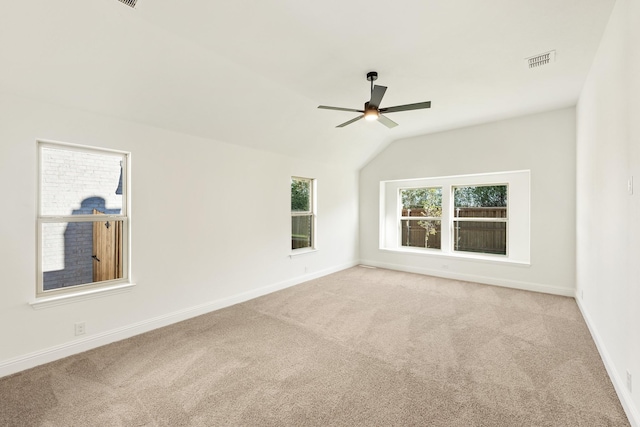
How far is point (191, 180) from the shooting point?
363 centimetres

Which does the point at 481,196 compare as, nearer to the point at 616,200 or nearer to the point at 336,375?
the point at 616,200

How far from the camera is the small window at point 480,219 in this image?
5.31 meters

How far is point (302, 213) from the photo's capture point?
5453mm

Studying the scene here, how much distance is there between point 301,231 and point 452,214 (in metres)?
3.10

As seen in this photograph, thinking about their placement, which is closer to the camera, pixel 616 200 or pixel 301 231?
pixel 616 200

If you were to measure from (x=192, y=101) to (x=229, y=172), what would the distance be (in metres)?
1.12

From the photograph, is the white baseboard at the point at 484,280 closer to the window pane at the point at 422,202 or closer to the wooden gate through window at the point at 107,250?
the window pane at the point at 422,202

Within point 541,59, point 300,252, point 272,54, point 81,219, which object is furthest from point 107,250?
point 541,59

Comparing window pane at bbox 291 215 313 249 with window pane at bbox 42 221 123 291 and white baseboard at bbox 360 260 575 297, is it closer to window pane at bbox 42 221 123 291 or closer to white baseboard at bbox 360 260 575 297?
white baseboard at bbox 360 260 575 297

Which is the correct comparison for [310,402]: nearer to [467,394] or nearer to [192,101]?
[467,394]

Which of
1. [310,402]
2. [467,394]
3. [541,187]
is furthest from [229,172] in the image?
[541,187]

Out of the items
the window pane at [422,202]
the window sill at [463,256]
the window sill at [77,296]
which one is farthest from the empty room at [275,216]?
the window pane at [422,202]

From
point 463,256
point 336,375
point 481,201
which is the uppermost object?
point 481,201

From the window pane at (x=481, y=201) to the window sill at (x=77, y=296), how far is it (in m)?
5.63
